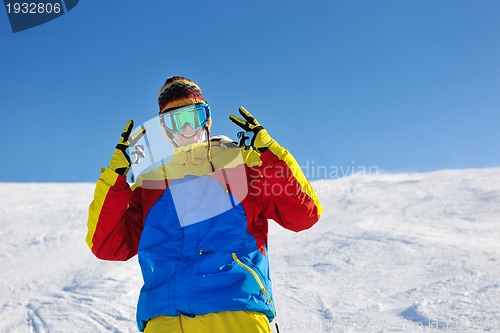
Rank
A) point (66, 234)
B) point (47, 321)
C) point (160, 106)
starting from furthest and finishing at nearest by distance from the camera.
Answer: point (66, 234), point (47, 321), point (160, 106)

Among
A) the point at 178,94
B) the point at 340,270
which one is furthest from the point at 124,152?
the point at 340,270

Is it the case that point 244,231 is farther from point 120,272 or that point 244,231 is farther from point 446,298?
point 120,272

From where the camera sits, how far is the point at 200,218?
2.41 metres

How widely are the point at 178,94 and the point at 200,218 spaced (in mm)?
856

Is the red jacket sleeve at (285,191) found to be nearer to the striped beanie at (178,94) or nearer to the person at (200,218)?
the person at (200,218)

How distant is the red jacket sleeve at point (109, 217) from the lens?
2418 mm

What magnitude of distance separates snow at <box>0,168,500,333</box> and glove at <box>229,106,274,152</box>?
2.39 metres

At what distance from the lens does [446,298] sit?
472 centimetres

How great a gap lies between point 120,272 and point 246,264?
4256 mm

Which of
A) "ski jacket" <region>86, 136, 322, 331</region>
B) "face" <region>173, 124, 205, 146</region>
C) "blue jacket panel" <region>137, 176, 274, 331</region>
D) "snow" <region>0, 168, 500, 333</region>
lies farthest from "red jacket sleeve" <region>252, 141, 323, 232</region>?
"snow" <region>0, 168, 500, 333</region>

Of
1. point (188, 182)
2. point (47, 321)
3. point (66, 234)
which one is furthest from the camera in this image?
point (66, 234)

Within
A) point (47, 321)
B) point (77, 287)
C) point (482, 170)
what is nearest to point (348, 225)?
point (77, 287)

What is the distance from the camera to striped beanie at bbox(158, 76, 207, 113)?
2.84m

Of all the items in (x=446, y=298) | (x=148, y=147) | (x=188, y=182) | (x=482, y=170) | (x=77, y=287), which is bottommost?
(x=446, y=298)
